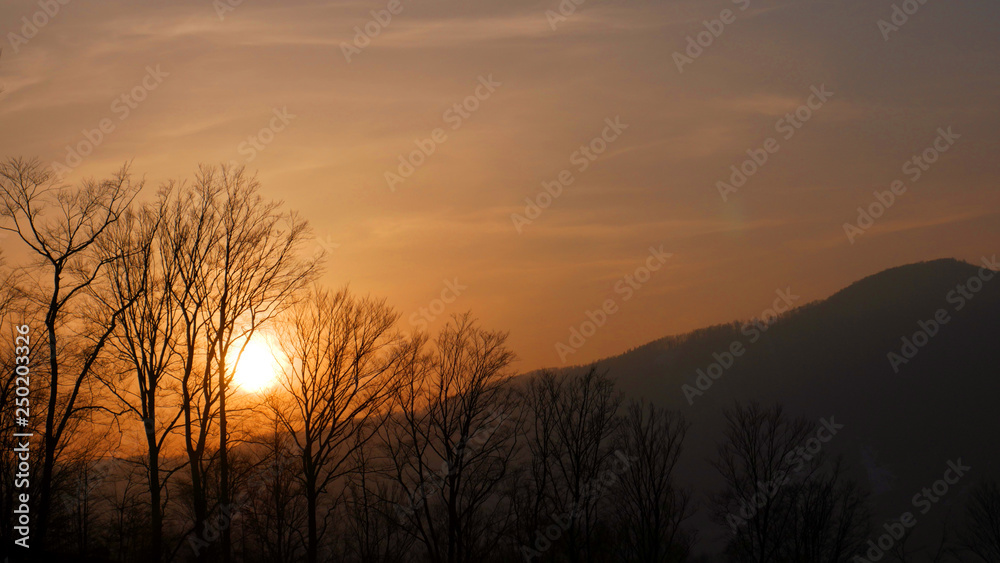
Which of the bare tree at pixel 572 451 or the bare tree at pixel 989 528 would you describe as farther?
the bare tree at pixel 989 528

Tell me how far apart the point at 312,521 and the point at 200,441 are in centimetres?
536

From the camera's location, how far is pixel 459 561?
29188 millimetres

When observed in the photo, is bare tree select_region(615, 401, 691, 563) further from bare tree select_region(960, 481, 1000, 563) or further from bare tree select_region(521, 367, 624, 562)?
bare tree select_region(960, 481, 1000, 563)

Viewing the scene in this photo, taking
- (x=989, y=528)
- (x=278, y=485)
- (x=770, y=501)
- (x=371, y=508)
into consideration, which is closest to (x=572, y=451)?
(x=371, y=508)

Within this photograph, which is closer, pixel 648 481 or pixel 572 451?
pixel 572 451

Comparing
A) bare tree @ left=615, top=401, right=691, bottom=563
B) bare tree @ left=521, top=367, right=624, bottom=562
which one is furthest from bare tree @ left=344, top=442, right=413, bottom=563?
bare tree @ left=615, top=401, right=691, bottom=563

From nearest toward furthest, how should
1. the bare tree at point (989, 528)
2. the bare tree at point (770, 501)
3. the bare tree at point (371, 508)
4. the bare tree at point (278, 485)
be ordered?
1. the bare tree at point (278, 485)
2. the bare tree at point (371, 508)
3. the bare tree at point (770, 501)
4. the bare tree at point (989, 528)

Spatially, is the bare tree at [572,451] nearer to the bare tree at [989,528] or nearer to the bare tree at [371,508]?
the bare tree at [371,508]

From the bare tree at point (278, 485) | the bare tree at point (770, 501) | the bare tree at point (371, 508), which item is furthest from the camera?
the bare tree at point (770, 501)

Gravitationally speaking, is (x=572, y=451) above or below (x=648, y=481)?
above

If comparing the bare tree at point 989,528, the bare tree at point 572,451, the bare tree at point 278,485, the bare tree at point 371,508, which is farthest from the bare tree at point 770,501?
the bare tree at point 278,485

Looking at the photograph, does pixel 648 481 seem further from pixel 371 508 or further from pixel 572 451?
pixel 371 508

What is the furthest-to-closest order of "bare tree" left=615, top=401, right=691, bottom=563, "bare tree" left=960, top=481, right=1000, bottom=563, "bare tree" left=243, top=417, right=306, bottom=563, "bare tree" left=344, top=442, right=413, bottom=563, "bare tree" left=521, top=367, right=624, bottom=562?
"bare tree" left=960, top=481, right=1000, bottom=563 → "bare tree" left=615, top=401, right=691, bottom=563 → "bare tree" left=521, top=367, right=624, bottom=562 → "bare tree" left=344, top=442, right=413, bottom=563 → "bare tree" left=243, top=417, right=306, bottom=563

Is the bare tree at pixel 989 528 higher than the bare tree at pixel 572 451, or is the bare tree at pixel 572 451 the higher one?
the bare tree at pixel 572 451
